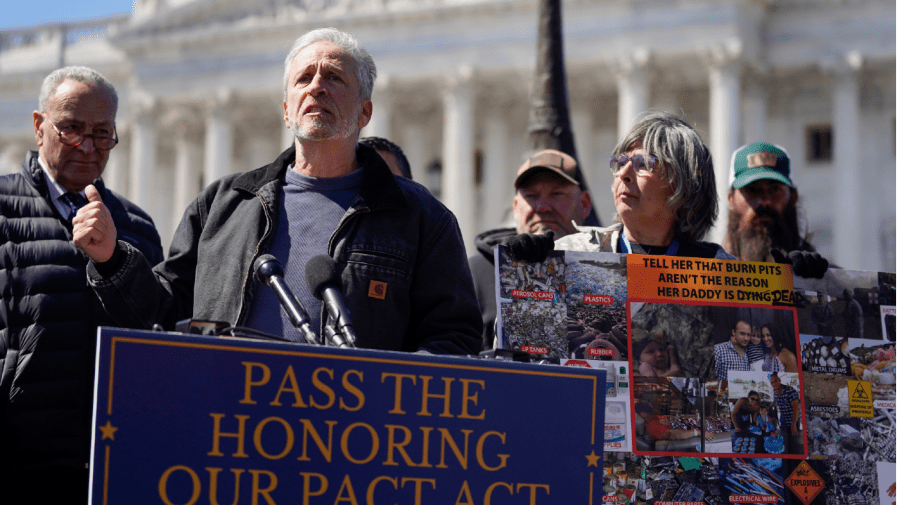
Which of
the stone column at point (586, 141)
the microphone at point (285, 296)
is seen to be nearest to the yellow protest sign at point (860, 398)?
the microphone at point (285, 296)

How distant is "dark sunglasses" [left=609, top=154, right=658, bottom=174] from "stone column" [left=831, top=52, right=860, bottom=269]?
1358 inches

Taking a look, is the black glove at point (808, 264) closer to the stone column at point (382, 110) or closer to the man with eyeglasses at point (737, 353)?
the man with eyeglasses at point (737, 353)

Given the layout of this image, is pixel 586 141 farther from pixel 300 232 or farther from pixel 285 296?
pixel 285 296

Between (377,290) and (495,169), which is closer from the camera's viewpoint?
(377,290)

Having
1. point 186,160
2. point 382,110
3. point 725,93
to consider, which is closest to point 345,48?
point 725,93

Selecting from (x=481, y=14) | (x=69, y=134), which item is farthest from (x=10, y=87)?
(x=69, y=134)

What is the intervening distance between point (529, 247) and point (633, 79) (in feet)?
114

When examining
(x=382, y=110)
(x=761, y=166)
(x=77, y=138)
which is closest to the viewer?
(x=77, y=138)

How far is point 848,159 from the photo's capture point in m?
37.5

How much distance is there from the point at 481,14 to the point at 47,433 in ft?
121

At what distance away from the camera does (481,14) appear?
133 ft

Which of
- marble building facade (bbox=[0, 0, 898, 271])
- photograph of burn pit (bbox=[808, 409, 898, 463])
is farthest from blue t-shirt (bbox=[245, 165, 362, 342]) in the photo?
marble building facade (bbox=[0, 0, 898, 271])

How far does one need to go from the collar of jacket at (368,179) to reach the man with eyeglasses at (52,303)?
1.20m

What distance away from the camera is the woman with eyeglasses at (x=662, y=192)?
4844mm
